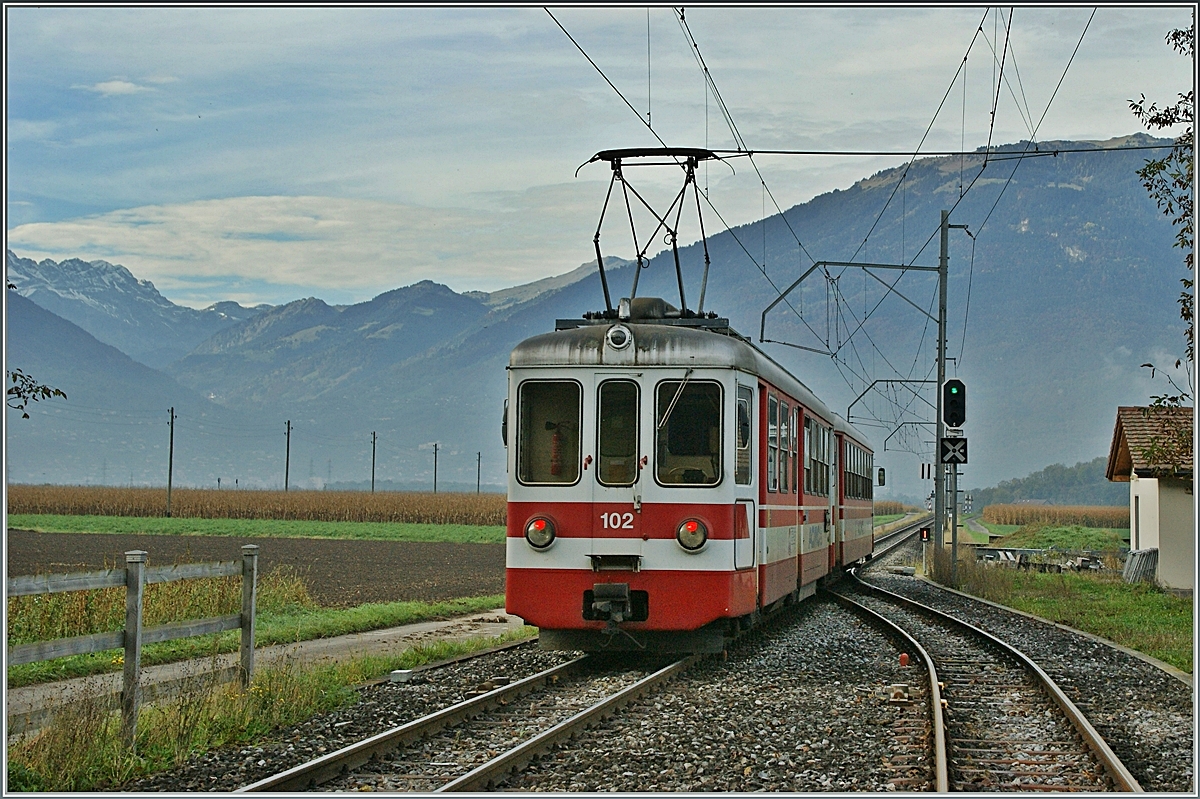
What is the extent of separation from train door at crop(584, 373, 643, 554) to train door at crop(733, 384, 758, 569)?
0.90 meters

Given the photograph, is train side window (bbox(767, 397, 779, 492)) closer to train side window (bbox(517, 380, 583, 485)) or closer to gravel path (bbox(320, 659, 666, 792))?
train side window (bbox(517, 380, 583, 485))

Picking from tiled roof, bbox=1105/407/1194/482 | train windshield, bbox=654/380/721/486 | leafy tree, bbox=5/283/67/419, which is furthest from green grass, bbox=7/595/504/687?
tiled roof, bbox=1105/407/1194/482

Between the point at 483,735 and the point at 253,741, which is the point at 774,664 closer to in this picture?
the point at 483,735

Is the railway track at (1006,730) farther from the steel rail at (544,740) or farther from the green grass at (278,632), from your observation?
the green grass at (278,632)

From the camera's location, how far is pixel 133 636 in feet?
28.4

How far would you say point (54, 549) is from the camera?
40.6 metres

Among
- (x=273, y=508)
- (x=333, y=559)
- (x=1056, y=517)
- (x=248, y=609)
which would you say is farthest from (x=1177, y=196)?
(x=1056, y=517)

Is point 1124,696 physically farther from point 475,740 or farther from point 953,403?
point 953,403

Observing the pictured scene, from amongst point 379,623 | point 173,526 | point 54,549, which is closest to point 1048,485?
point 173,526

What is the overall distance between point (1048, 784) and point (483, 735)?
3.57 metres

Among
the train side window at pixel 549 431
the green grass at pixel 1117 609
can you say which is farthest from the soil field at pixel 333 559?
the green grass at pixel 1117 609

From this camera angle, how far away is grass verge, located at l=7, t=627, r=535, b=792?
753 cm

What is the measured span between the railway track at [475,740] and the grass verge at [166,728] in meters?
0.97

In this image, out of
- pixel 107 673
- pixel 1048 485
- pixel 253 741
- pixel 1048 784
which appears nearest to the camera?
pixel 1048 784
